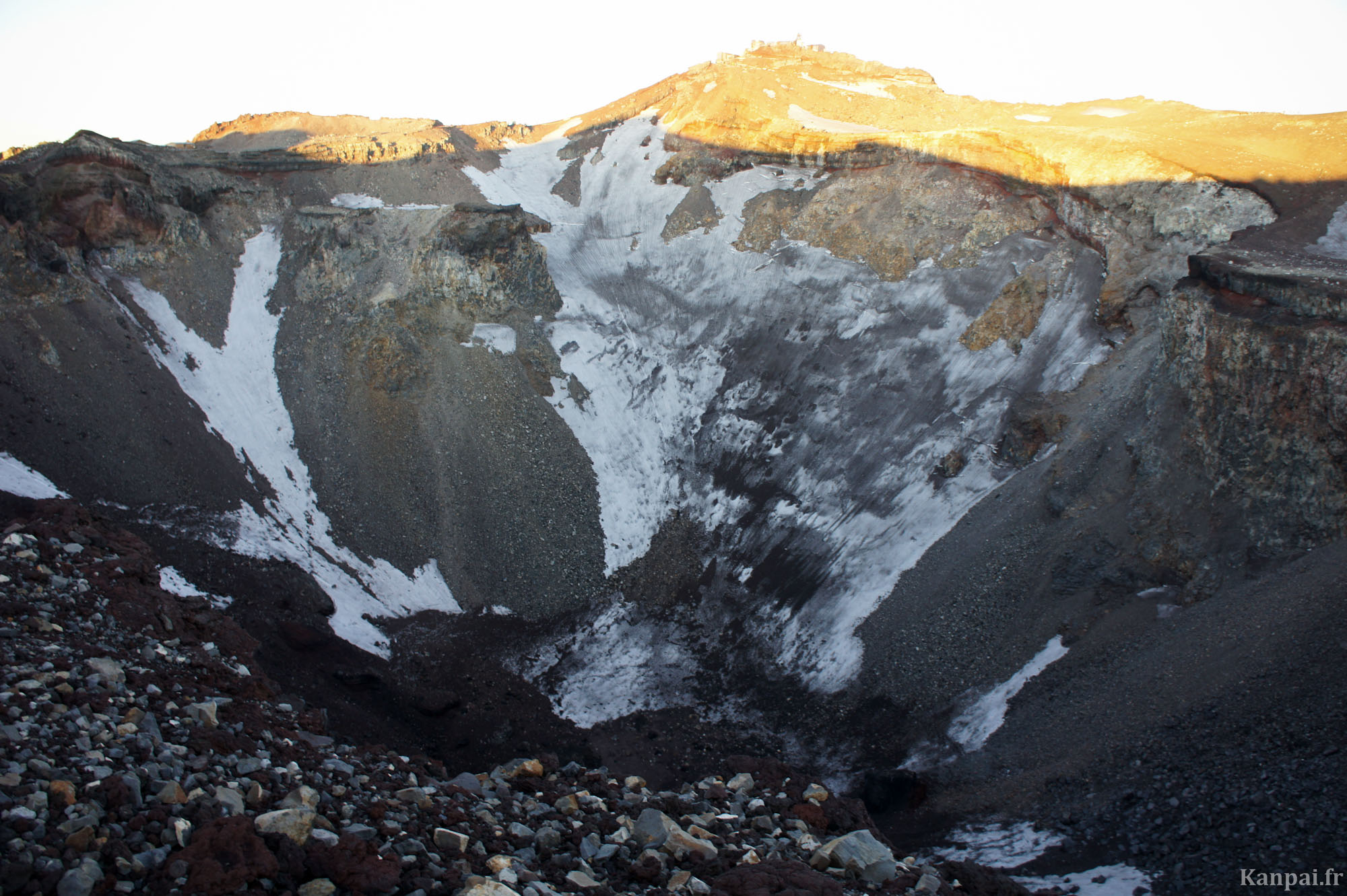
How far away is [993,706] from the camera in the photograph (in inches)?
829

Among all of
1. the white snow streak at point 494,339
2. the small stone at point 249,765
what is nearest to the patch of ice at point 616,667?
the white snow streak at point 494,339

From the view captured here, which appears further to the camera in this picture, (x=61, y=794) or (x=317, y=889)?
(x=317, y=889)

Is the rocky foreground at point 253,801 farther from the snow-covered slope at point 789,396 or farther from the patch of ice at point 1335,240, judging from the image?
the patch of ice at point 1335,240

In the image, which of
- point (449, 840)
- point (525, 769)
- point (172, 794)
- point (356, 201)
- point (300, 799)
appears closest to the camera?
point (172, 794)

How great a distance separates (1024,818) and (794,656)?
9378mm

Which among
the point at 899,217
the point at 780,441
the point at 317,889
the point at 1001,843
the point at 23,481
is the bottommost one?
the point at 1001,843

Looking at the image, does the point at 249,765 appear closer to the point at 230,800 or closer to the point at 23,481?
the point at 230,800

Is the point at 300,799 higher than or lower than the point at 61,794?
lower

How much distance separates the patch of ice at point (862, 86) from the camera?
45.7 m

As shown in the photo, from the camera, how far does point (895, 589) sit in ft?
83.7

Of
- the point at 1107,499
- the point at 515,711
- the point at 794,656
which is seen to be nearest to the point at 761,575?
the point at 794,656

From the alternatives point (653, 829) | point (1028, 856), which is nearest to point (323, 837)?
point (653, 829)

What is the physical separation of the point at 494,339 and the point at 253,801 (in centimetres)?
2628

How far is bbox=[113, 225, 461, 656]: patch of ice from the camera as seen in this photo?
2447cm
